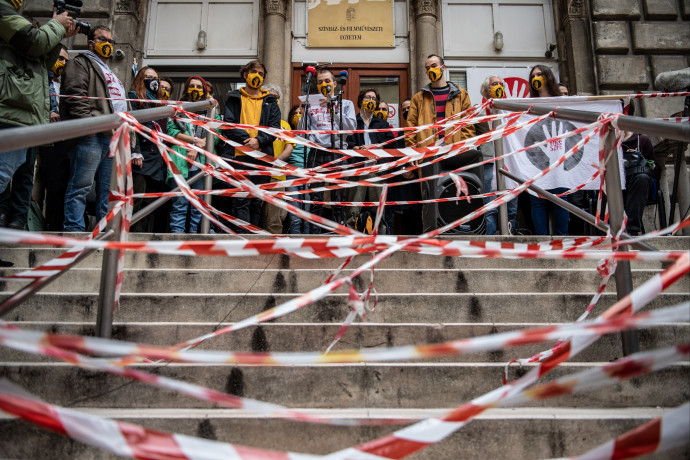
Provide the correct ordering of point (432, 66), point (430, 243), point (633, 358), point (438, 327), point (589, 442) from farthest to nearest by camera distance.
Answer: point (432, 66) < point (438, 327) < point (589, 442) < point (430, 243) < point (633, 358)

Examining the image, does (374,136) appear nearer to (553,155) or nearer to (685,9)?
(553,155)

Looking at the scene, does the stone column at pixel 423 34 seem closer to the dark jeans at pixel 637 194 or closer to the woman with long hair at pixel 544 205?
the woman with long hair at pixel 544 205

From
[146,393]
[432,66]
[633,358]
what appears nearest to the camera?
[633,358]

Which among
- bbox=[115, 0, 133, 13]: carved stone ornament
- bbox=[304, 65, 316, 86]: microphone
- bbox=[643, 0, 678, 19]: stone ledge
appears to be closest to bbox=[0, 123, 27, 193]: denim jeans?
bbox=[304, 65, 316, 86]: microphone

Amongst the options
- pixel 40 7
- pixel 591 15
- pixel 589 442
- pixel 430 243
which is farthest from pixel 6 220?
pixel 591 15

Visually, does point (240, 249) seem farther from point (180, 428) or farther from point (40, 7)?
point (40, 7)

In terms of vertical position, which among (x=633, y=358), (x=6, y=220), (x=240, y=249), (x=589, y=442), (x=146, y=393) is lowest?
(x=589, y=442)

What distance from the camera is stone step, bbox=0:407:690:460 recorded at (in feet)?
6.61

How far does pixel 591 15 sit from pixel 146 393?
9.76m

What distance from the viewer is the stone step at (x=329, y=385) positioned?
2318 millimetres

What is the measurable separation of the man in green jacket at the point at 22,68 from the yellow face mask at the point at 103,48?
85 cm

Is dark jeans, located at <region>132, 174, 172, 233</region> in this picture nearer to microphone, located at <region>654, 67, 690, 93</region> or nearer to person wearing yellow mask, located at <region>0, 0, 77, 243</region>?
person wearing yellow mask, located at <region>0, 0, 77, 243</region>

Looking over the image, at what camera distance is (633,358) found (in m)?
1.36

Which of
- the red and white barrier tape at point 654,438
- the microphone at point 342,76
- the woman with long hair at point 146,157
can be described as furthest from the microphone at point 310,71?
the red and white barrier tape at point 654,438
